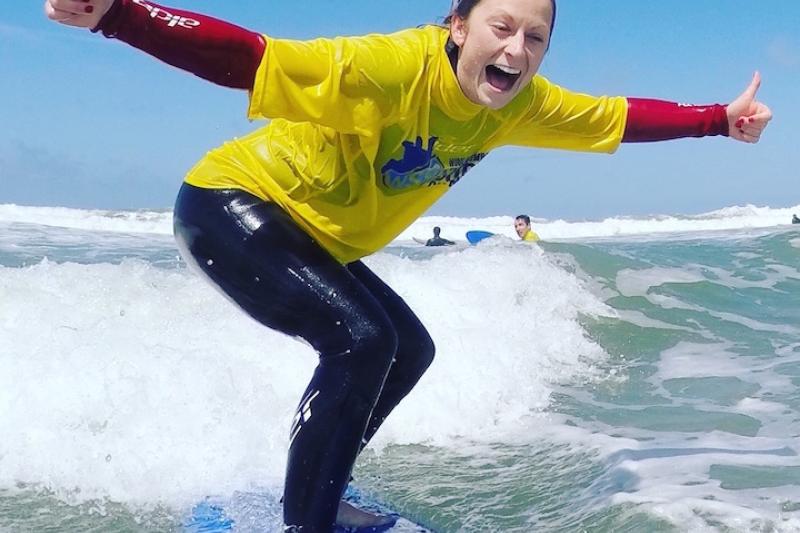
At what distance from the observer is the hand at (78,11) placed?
2.06 meters

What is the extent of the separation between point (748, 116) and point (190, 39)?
2088 mm

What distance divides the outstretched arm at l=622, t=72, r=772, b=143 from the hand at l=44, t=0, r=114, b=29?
1974mm

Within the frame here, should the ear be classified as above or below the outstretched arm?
above

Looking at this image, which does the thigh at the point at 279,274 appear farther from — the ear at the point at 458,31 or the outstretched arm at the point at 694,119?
the outstretched arm at the point at 694,119

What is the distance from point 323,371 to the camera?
2.71 m

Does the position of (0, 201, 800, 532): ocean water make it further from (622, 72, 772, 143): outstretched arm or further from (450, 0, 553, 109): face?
(450, 0, 553, 109): face

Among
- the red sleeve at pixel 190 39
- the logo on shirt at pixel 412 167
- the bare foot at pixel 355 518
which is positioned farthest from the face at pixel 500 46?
the bare foot at pixel 355 518

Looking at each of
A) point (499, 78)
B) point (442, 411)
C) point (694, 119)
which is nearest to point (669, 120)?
point (694, 119)

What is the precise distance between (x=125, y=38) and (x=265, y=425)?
10.4ft

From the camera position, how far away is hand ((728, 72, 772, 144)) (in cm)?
332

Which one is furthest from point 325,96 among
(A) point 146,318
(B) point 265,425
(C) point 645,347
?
(C) point 645,347

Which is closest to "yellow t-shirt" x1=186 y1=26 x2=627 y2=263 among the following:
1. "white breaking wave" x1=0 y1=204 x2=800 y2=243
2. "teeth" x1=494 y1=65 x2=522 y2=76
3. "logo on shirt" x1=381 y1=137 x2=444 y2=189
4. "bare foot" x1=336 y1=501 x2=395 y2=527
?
"logo on shirt" x1=381 y1=137 x2=444 y2=189

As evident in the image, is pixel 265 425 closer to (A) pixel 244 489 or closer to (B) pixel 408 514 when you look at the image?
(A) pixel 244 489

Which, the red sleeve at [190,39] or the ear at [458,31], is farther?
the ear at [458,31]
